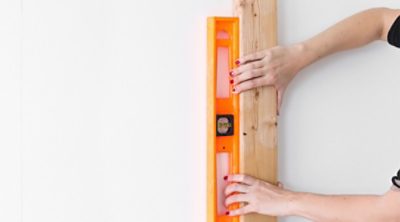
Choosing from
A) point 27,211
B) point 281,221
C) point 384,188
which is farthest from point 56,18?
point 384,188

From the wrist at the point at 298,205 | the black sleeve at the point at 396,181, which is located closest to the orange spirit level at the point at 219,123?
the wrist at the point at 298,205

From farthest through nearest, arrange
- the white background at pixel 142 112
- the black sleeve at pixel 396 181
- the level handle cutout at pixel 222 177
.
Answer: the level handle cutout at pixel 222 177 < the white background at pixel 142 112 < the black sleeve at pixel 396 181

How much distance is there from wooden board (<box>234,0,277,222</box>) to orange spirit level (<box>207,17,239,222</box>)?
0.02 metres

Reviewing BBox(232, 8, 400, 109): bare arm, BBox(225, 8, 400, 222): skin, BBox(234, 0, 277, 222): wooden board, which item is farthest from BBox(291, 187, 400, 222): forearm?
BBox(232, 8, 400, 109): bare arm

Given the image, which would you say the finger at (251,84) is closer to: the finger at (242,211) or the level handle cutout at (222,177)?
the level handle cutout at (222,177)

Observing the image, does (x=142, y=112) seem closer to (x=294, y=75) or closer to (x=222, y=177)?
(x=222, y=177)

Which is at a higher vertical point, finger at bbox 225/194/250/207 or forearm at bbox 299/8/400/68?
forearm at bbox 299/8/400/68

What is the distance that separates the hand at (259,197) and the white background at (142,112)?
4.2 inches

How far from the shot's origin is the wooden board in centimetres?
145

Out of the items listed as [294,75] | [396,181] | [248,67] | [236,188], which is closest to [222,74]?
[248,67]

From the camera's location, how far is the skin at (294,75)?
1.34 m

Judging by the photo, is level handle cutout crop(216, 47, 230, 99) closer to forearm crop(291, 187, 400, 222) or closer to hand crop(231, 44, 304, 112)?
hand crop(231, 44, 304, 112)

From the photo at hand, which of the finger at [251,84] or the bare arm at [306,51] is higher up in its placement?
the bare arm at [306,51]

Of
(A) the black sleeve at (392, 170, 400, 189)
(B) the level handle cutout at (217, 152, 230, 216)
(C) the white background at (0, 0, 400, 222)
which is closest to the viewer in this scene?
(A) the black sleeve at (392, 170, 400, 189)
